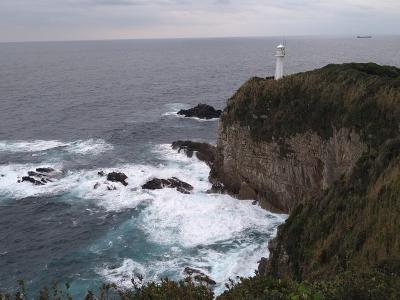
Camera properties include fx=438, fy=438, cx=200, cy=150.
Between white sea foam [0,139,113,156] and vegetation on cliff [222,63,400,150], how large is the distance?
2148 centimetres

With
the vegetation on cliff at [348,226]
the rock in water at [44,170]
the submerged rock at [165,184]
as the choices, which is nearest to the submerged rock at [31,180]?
the rock in water at [44,170]

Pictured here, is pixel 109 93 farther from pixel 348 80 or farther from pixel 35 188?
pixel 348 80

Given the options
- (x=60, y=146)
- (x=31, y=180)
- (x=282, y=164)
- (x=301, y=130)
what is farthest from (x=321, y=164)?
(x=60, y=146)

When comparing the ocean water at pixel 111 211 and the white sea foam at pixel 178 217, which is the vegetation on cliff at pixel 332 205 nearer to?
the white sea foam at pixel 178 217

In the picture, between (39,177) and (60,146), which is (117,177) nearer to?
(39,177)

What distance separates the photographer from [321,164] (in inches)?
1431

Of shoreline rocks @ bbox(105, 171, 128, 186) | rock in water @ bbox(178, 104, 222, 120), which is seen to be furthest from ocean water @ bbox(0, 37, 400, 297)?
rock in water @ bbox(178, 104, 222, 120)

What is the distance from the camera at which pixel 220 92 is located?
100 metres

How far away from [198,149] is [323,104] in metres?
20.7

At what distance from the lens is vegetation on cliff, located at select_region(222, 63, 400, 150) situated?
108 feet

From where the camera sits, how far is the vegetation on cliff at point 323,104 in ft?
108

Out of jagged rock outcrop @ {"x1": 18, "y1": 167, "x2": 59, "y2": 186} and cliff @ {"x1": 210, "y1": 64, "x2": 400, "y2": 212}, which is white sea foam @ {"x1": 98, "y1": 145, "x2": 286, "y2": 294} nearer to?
cliff @ {"x1": 210, "y1": 64, "x2": 400, "y2": 212}

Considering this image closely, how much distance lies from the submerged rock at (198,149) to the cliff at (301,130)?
7.34 m

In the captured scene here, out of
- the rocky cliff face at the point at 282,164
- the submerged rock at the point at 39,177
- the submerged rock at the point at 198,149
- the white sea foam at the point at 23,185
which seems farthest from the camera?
the submerged rock at the point at 198,149
